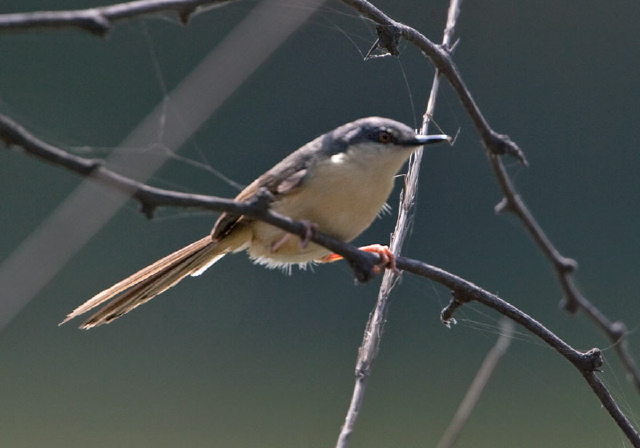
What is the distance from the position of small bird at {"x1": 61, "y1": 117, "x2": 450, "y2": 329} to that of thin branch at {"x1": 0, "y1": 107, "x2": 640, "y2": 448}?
0.50 m

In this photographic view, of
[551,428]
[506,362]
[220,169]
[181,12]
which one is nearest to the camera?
[181,12]

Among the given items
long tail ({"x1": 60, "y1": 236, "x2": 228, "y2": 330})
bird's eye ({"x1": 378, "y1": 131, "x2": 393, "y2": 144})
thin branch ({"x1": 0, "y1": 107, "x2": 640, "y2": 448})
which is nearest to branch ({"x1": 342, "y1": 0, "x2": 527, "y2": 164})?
thin branch ({"x1": 0, "y1": 107, "x2": 640, "y2": 448})

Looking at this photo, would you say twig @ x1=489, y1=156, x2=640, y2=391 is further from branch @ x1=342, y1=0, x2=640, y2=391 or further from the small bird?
the small bird

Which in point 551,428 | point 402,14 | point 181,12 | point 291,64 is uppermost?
point 402,14

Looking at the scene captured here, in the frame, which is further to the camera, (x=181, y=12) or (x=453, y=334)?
(x=453, y=334)

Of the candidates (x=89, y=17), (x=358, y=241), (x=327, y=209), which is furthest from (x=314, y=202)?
(x=358, y=241)

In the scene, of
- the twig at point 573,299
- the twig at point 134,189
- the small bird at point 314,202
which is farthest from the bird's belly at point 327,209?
the twig at point 573,299

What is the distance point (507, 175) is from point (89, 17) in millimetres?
648

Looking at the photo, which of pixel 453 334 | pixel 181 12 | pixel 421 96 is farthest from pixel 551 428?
pixel 181 12

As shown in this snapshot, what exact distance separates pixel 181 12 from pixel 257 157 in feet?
16.3

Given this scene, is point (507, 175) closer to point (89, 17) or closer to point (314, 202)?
point (89, 17)

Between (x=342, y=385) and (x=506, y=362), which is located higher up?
(x=506, y=362)

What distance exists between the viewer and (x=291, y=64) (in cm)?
667

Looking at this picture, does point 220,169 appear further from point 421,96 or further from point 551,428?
point 551,428
